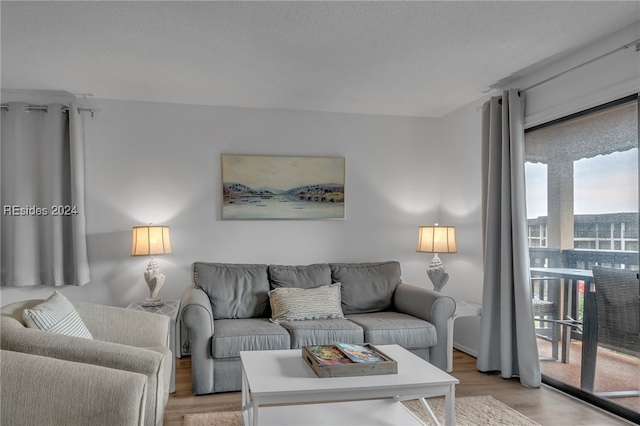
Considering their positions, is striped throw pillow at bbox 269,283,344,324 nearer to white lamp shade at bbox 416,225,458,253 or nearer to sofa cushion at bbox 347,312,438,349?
sofa cushion at bbox 347,312,438,349

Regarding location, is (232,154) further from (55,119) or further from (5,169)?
(5,169)

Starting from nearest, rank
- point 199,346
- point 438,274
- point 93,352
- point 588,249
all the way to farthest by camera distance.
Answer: point 93,352, point 588,249, point 199,346, point 438,274

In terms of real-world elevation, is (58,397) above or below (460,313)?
above

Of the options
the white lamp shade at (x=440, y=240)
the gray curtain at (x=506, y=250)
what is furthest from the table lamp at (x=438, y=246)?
the gray curtain at (x=506, y=250)

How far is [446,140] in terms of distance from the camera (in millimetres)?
5422

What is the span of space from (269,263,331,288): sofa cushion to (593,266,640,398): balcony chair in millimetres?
2155

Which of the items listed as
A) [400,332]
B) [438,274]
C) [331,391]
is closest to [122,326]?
[331,391]

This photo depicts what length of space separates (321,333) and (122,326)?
4.69 ft

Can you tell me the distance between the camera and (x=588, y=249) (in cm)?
352

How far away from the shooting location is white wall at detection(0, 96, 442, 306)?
4.79 m

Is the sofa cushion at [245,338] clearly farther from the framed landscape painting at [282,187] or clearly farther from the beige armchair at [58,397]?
the beige armchair at [58,397]

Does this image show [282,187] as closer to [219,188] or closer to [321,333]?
[219,188]

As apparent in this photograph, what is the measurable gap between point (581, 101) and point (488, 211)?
1.10 metres

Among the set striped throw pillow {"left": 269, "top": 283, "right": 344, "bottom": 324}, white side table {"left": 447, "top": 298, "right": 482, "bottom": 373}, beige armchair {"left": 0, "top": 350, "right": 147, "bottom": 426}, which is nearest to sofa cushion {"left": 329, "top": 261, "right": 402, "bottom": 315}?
striped throw pillow {"left": 269, "top": 283, "right": 344, "bottom": 324}
